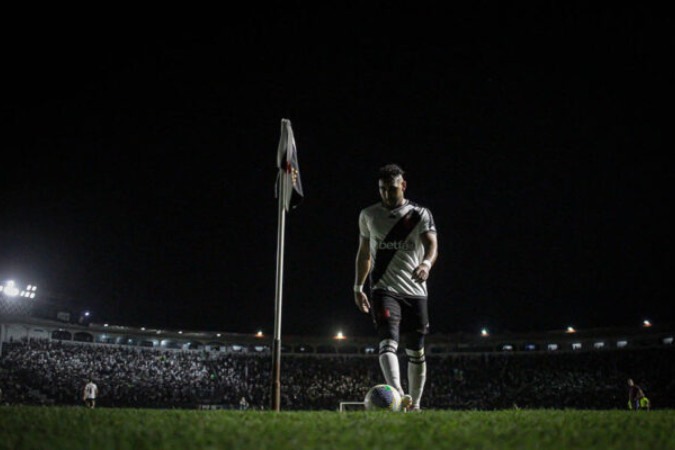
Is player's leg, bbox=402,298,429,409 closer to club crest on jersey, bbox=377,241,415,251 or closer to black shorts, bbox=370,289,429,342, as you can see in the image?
black shorts, bbox=370,289,429,342

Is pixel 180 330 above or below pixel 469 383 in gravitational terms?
above

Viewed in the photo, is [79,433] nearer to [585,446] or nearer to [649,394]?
[585,446]

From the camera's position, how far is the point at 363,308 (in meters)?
7.73

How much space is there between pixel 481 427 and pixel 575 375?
182 feet

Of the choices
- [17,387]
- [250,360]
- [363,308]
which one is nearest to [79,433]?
[363,308]

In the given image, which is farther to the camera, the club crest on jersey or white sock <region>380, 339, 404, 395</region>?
the club crest on jersey

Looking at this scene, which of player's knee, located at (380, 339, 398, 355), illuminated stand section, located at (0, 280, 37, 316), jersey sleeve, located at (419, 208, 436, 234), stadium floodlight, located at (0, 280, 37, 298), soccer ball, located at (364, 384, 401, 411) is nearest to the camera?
soccer ball, located at (364, 384, 401, 411)

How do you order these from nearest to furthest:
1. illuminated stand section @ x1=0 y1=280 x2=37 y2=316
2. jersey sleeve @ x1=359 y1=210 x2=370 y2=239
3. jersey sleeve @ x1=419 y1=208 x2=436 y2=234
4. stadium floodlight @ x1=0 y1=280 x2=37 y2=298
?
jersey sleeve @ x1=419 y1=208 x2=436 y2=234 → jersey sleeve @ x1=359 y1=210 x2=370 y2=239 → illuminated stand section @ x1=0 y1=280 x2=37 y2=316 → stadium floodlight @ x1=0 y1=280 x2=37 y2=298

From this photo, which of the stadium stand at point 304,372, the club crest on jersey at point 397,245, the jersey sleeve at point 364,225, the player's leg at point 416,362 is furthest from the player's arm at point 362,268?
the stadium stand at point 304,372

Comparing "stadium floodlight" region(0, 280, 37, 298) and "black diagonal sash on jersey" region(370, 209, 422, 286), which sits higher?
"stadium floodlight" region(0, 280, 37, 298)

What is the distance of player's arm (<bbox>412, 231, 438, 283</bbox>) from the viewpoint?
270 inches

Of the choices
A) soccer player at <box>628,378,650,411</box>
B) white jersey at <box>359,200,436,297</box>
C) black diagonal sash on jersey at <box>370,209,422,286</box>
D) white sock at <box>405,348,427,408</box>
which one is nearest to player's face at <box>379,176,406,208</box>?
white jersey at <box>359,200,436,297</box>

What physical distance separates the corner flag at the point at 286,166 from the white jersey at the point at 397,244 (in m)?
1.35

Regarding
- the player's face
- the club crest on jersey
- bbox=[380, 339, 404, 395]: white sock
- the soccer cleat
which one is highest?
the player's face
